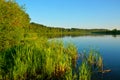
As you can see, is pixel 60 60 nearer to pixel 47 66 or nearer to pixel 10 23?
pixel 47 66

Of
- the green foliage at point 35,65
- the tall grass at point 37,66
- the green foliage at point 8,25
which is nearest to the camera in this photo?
the tall grass at point 37,66

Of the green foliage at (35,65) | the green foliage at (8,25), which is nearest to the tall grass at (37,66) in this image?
the green foliage at (35,65)

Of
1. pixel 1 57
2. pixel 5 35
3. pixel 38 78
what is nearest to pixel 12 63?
pixel 1 57

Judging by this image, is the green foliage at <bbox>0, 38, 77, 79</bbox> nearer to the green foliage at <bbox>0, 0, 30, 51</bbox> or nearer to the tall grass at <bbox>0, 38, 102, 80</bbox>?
the tall grass at <bbox>0, 38, 102, 80</bbox>

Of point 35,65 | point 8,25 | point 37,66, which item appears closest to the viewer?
point 35,65

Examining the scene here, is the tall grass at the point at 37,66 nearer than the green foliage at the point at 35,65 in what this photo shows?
Yes

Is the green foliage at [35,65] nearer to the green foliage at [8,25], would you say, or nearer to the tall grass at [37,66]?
the tall grass at [37,66]

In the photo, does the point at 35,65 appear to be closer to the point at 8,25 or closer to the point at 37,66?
the point at 37,66

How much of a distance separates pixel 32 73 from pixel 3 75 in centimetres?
176

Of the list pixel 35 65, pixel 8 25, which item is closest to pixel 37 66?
pixel 35 65

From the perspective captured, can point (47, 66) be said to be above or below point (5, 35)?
below

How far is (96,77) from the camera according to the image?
1609 centimetres

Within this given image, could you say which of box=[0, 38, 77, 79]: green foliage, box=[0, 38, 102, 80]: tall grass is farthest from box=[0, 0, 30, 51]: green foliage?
box=[0, 38, 77, 79]: green foliage

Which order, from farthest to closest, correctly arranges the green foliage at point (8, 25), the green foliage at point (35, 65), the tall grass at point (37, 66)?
the green foliage at point (8, 25)
the green foliage at point (35, 65)
the tall grass at point (37, 66)
